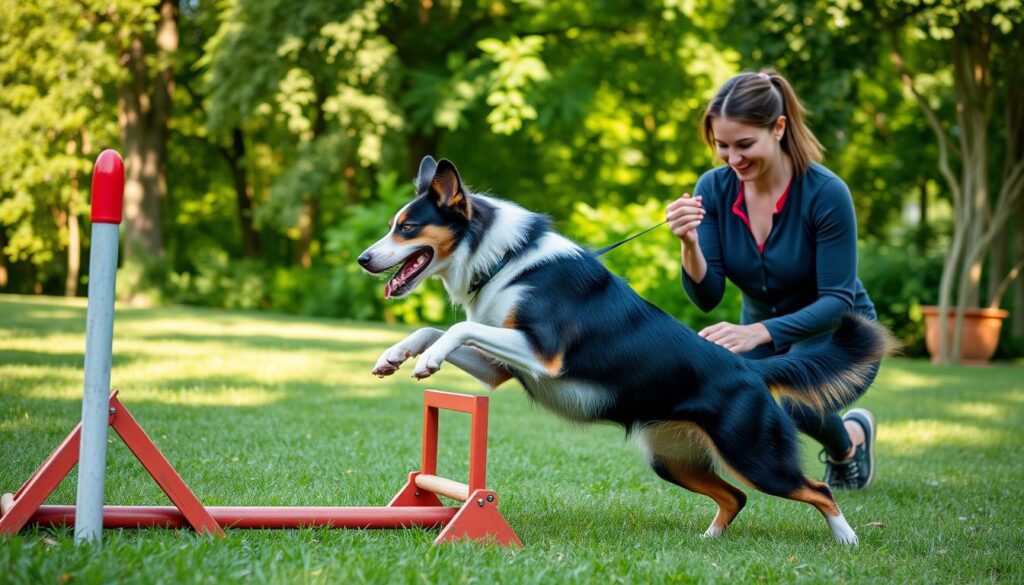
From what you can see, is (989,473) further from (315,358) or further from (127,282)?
(127,282)

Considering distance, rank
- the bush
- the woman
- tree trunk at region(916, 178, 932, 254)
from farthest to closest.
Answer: tree trunk at region(916, 178, 932, 254) → the bush → the woman

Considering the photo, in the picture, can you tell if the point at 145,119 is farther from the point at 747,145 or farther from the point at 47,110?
the point at 747,145

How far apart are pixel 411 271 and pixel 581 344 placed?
2.49 ft

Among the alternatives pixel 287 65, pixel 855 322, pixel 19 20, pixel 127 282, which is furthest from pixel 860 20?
pixel 19 20

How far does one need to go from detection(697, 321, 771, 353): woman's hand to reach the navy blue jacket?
0.07m

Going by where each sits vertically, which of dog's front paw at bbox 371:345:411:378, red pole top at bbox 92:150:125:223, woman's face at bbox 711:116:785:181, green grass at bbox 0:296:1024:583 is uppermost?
woman's face at bbox 711:116:785:181

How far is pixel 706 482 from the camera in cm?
424

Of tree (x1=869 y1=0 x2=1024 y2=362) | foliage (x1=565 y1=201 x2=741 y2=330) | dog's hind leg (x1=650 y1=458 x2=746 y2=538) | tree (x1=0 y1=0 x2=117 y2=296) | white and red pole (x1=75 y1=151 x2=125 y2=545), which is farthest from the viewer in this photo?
tree (x1=0 y1=0 x2=117 y2=296)

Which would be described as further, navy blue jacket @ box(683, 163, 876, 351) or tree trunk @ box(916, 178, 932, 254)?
tree trunk @ box(916, 178, 932, 254)

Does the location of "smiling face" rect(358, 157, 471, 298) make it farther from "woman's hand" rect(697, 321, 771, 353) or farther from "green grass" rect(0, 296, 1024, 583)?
"woman's hand" rect(697, 321, 771, 353)

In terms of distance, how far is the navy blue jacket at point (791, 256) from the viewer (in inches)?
176

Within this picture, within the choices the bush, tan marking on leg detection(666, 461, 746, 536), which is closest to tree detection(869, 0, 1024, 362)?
the bush

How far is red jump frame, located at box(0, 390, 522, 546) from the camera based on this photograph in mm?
3102

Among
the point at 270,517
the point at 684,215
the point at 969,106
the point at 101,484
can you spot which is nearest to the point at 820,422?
the point at 684,215
